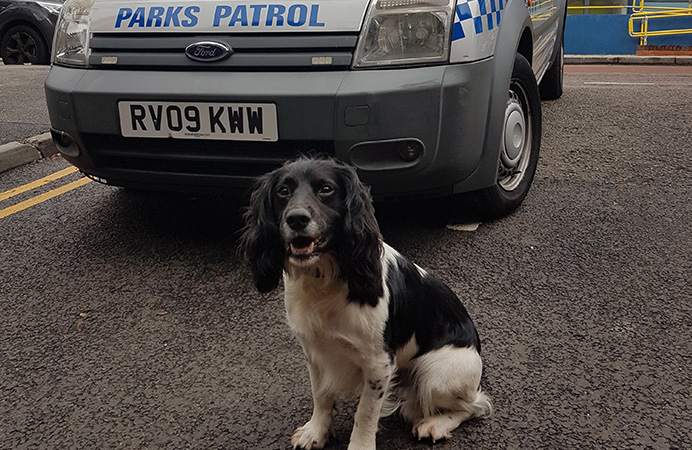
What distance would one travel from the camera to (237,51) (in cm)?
318

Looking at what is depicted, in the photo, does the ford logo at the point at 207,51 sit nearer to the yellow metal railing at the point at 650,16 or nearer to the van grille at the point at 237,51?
the van grille at the point at 237,51

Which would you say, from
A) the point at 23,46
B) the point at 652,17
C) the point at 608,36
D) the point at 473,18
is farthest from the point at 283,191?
the point at 652,17

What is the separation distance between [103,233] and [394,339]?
2.35 meters

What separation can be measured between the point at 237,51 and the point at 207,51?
0.15m

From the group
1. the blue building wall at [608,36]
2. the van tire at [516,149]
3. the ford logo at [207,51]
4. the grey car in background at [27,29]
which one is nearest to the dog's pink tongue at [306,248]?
the ford logo at [207,51]

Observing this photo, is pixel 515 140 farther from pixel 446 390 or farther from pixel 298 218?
pixel 298 218

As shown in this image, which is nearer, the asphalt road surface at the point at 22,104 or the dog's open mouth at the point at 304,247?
the dog's open mouth at the point at 304,247

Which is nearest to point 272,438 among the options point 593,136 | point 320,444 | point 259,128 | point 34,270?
point 320,444

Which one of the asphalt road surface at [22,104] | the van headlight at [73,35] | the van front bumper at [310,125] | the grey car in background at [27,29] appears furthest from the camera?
the grey car in background at [27,29]

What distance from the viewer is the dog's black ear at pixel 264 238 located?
2.03 m

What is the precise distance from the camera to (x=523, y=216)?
A: 401cm

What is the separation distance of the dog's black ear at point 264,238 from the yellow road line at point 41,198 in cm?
281

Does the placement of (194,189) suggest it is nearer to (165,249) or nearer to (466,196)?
(165,249)

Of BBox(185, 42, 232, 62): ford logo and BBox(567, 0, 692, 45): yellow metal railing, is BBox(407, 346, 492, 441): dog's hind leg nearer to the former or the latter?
BBox(185, 42, 232, 62): ford logo
